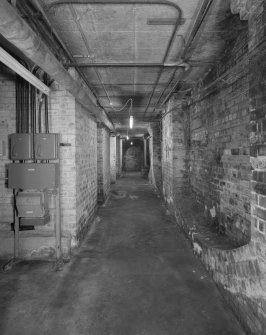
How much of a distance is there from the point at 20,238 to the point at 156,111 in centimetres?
633

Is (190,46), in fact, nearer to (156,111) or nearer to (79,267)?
(79,267)

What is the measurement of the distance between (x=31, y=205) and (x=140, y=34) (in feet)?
9.42

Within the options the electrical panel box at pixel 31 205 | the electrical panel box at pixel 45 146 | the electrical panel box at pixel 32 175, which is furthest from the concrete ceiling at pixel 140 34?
the electrical panel box at pixel 31 205

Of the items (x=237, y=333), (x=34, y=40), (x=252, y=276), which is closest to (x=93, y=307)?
(x=237, y=333)

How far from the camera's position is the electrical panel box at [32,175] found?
356 centimetres

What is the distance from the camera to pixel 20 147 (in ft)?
11.8

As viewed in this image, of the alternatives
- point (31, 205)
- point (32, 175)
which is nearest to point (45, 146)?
point (32, 175)

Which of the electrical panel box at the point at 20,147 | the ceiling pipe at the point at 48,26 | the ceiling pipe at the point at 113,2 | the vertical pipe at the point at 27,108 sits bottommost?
the electrical panel box at the point at 20,147

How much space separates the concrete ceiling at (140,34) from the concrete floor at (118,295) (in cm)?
318

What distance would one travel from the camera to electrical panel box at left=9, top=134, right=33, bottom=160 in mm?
3584

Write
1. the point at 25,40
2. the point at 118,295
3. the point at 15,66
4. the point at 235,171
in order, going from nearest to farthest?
the point at 25,40 → the point at 15,66 → the point at 118,295 → the point at 235,171

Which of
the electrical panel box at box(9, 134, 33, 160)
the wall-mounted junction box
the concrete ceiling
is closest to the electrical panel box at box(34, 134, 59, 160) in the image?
the wall-mounted junction box

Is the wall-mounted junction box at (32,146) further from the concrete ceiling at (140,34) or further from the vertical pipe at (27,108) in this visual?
the concrete ceiling at (140,34)

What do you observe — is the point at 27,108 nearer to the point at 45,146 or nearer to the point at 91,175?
the point at 45,146
